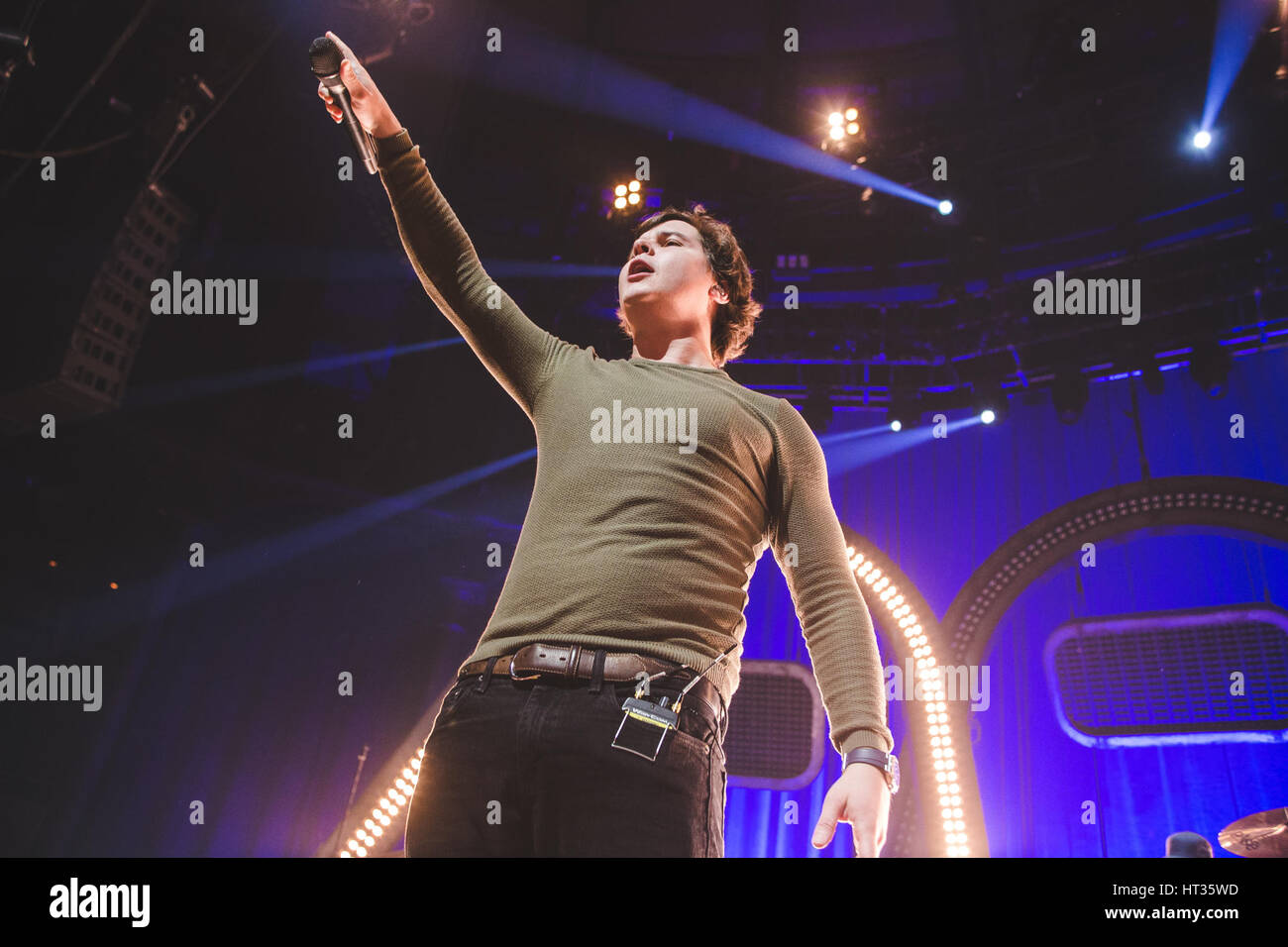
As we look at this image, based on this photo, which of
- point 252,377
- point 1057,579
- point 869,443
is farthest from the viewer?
point 869,443

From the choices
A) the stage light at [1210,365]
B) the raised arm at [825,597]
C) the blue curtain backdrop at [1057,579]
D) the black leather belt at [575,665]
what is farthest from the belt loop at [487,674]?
the stage light at [1210,365]

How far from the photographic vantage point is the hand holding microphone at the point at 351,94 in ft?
4.77

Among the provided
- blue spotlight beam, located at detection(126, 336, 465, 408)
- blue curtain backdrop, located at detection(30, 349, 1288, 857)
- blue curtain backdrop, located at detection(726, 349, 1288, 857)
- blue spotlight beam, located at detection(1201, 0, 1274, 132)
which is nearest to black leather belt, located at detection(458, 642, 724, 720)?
blue curtain backdrop, located at detection(726, 349, 1288, 857)

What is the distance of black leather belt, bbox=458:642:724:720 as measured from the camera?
1.24 m

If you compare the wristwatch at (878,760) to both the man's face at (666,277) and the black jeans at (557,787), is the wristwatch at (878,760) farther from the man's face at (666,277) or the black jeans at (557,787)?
the man's face at (666,277)

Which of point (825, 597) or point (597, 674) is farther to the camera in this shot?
point (825, 597)

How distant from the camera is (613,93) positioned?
6809mm

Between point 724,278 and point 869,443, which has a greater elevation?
point 869,443

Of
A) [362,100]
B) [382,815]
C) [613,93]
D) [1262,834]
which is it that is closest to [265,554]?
[382,815]

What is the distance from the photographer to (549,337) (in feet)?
5.73

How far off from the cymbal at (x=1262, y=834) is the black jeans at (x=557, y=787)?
3328 millimetres

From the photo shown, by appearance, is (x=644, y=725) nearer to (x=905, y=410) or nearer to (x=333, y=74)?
(x=333, y=74)

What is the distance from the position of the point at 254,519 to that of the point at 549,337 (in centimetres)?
493

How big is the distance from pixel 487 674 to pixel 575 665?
141 mm
